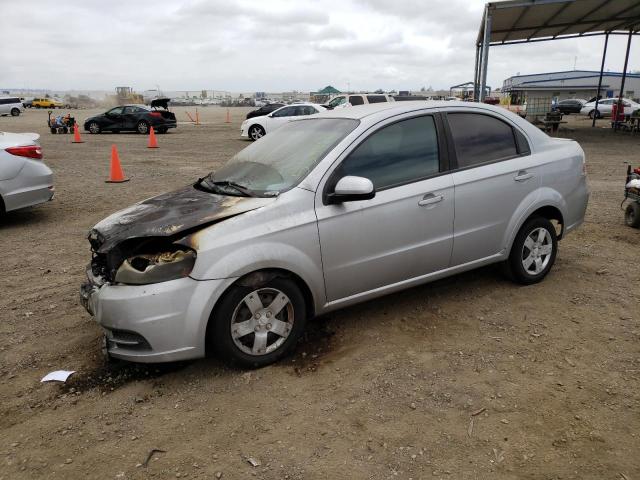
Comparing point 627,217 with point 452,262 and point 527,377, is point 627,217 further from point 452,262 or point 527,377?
point 527,377

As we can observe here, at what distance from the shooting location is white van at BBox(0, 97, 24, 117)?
39.8 m

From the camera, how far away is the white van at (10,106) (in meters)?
39.8

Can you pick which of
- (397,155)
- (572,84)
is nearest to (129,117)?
(397,155)

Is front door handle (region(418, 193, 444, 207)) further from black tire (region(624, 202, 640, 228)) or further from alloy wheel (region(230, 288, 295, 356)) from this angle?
black tire (region(624, 202, 640, 228))

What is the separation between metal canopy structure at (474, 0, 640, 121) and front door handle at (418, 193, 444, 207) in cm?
1261

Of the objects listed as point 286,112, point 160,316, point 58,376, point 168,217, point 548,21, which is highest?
point 548,21

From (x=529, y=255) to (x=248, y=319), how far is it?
2.75m

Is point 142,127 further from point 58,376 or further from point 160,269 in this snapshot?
point 160,269

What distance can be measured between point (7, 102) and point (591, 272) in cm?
4639

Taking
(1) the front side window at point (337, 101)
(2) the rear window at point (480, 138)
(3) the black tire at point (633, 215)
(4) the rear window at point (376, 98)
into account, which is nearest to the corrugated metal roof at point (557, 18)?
(4) the rear window at point (376, 98)

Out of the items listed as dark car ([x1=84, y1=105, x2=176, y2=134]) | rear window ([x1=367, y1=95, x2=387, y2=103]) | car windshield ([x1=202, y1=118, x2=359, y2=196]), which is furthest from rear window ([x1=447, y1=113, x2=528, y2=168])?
dark car ([x1=84, y1=105, x2=176, y2=134])

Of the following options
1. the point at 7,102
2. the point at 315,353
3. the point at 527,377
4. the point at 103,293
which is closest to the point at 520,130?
the point at 527,377

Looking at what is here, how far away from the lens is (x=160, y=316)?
296cm

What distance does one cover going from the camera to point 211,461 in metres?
2.52
